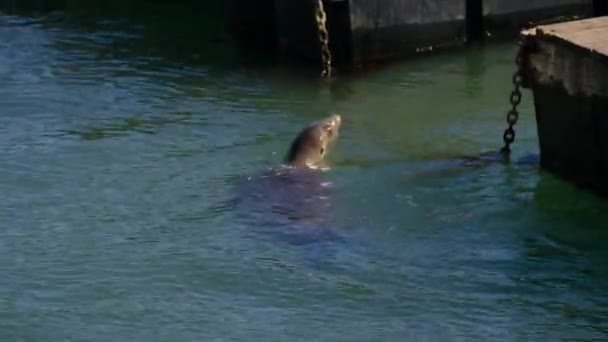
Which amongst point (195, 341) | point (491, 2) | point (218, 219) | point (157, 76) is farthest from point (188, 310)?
point (491, 2)

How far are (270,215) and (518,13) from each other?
19.5 ft

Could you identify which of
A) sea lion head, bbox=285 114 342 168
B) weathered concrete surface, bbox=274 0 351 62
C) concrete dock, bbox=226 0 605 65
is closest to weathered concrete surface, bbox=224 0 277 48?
concrete dock, bbox=226 0 605 65

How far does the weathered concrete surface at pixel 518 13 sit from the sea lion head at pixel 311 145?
3829 mm

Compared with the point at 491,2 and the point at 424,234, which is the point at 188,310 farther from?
the point at 491,2

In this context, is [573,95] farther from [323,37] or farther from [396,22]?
[396,22]

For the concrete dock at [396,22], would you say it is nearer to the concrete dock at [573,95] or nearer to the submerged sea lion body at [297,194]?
the submerged sea lion body at [297,194]

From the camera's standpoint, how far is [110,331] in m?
7.78

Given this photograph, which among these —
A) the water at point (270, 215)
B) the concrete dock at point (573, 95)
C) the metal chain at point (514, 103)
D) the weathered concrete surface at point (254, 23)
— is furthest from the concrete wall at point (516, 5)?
the concrete dock at point (573, 95)

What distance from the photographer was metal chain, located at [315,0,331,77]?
13.2 meters

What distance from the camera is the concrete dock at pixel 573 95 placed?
9.27 m

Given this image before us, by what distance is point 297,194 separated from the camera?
9766 mm

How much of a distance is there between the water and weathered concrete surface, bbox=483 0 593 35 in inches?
14.2

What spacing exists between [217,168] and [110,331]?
310 cm

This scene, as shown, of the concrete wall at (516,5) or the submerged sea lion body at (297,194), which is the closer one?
the submerged sea lion body at (297,194)
